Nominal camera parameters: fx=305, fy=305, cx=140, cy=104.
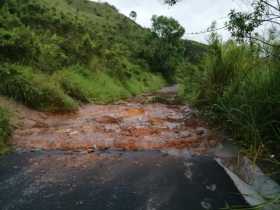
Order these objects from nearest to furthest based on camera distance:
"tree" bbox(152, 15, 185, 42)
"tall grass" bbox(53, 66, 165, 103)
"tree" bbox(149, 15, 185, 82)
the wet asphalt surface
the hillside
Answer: the wet asphalt surface → the hillside → "tall grass" bbox(53, 66, 165, 103) → "tree" bbox(149, 15, 185, 82) → "tree" bbox(152, 15, 185, 42)

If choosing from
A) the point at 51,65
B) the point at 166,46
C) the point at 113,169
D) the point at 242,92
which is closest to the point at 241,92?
the point at 242,92

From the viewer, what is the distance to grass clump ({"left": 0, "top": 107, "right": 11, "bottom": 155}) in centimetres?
424

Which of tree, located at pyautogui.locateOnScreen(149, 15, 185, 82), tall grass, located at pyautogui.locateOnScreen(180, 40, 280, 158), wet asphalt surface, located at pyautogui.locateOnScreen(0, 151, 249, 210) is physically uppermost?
tree, located at pyautogui.locateOnScreen(149, 15, 185, 82)

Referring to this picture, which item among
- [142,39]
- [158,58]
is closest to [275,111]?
[158,58]

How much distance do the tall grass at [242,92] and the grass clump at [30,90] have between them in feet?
10.7

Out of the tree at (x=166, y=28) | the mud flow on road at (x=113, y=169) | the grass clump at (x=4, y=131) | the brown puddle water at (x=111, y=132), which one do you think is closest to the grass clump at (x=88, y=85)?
the brown puddle water at (x=111, y=132)

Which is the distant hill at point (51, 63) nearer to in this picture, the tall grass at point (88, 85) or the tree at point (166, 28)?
the tall grass at point (88, 85)

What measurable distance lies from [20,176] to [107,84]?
956cm

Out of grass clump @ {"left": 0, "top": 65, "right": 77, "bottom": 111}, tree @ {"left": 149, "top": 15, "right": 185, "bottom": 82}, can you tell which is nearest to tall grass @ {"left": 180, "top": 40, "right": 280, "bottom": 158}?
grass clump @ {"left": 0, "top": 65, "right": 77, "bottom": 111}

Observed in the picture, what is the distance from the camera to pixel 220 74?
6.55 metres

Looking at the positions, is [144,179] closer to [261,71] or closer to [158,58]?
[261,71]

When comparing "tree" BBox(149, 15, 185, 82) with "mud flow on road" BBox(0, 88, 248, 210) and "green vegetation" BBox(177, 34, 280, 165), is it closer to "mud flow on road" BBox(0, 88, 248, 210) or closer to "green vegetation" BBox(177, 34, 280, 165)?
"green vegetation" BBox(177, 34, 280, 165)

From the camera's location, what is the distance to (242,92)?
14.3 feet

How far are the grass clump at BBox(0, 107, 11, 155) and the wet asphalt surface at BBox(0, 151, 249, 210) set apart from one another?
302mm
